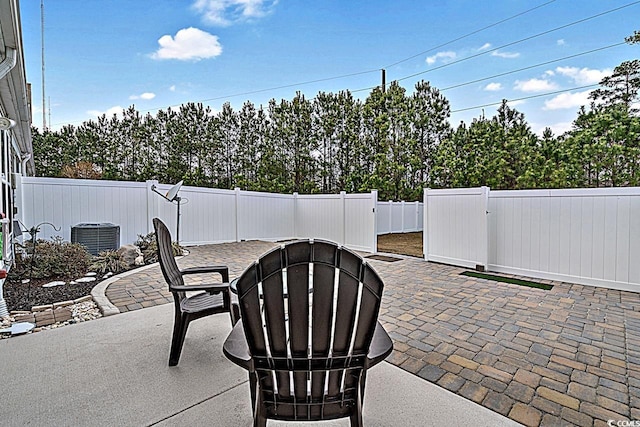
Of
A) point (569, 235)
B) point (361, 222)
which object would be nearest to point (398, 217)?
point (361, 222)

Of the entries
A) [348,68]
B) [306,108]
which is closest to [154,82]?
[306,108]

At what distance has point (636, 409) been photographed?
189cm

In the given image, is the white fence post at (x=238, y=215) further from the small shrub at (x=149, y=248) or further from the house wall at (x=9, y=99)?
the house wall at (x=9, y=99)

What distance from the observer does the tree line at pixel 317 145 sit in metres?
10.6

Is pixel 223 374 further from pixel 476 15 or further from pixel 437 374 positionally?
pixel 476 15

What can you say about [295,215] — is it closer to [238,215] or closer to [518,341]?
[238,215]

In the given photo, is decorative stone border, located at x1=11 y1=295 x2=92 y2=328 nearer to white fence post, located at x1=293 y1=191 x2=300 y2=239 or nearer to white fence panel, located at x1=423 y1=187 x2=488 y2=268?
white fence panel, located at x1=423 y1=187 x2=488 y2=268

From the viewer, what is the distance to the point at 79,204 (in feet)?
22.0

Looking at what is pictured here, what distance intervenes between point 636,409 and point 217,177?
15.4 metres

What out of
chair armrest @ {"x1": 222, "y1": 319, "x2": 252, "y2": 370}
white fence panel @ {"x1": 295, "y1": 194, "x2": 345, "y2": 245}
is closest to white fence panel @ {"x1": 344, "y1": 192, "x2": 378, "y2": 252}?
white fence panel @ {"x1": 295, "y1": 194, "x2": 345, "y2": 245}

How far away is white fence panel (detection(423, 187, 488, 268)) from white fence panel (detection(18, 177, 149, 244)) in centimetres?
642

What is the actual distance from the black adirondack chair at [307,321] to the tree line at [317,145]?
10381 mm

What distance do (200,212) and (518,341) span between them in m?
7.71

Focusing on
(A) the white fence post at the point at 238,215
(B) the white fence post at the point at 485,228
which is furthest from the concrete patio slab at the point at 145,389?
(A) the white fence post at the point at 238,215
